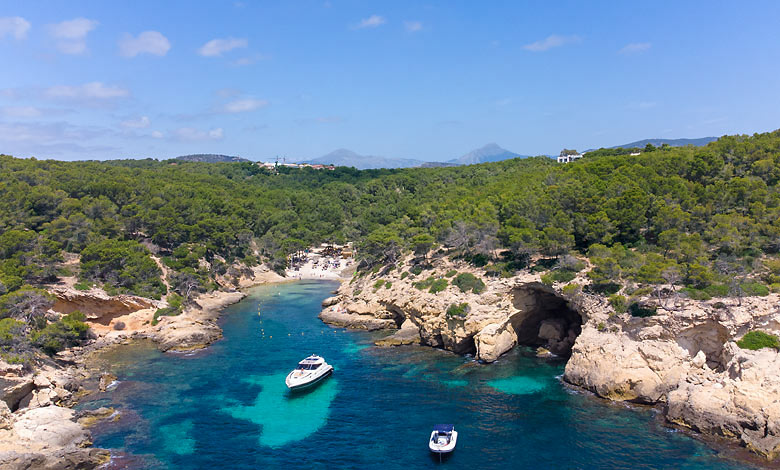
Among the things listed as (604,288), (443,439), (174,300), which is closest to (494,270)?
(604,288)

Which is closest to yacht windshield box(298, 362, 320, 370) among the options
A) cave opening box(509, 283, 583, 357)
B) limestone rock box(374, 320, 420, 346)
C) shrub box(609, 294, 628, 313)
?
limestone rock box(374, 320, 420, 346)

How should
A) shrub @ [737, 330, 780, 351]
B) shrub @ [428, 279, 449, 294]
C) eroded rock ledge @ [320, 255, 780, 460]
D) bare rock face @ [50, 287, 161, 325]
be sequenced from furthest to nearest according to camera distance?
bare rock face @ [50, 287, 161, 325] → shrub @ [428, 279, 449, 294] → shrub @ [737, 330, 780, 351] → eroded rock ledge @ [320, 255, 780, 460]

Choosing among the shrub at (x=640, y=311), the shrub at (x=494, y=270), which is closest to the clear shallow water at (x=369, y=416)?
the shrub at (x=640, y=311)

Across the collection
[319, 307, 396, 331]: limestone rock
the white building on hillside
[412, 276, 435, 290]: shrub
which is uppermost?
the white building on hillside

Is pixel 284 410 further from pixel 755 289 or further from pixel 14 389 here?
pixel 755 289

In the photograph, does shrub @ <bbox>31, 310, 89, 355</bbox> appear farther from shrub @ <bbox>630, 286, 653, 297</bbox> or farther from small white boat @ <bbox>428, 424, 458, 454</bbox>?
shrub @ <bbox>630, 286, 653, 297</bbox>

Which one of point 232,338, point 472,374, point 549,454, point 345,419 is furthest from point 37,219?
point 549,454

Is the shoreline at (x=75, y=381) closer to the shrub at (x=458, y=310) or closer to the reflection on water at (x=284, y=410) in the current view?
the reflection on water at (x=284, y=410)
